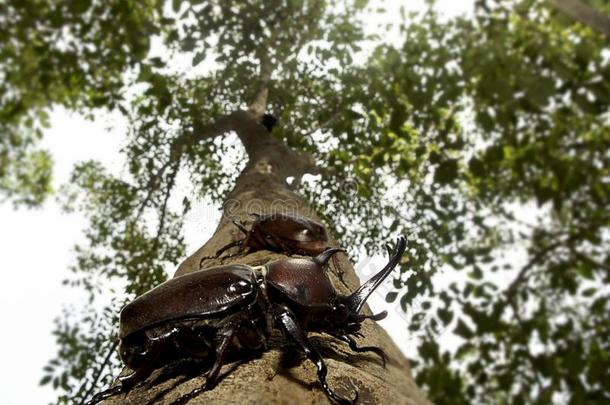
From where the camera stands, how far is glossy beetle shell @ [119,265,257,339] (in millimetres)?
982

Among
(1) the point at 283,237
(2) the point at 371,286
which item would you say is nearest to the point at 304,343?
(2) the point at 371,286

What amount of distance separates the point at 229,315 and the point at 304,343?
0.20 meters

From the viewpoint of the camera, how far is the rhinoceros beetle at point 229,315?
95cm

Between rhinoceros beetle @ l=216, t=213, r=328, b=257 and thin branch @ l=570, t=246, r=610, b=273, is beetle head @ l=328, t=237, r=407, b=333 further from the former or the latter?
thin branch @ l=570, t=246, r=610, b=273

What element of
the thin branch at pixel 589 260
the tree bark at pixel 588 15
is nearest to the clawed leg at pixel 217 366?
the tree bark at pixel 588 15

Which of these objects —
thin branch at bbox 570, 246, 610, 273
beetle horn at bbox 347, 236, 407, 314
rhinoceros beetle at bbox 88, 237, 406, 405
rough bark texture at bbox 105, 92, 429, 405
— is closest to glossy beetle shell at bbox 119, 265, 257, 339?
rhinoceros beetle at bbox 88, 237, 406, 405

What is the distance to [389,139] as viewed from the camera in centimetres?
408

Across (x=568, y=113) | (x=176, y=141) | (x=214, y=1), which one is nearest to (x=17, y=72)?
(x=176, y=141)

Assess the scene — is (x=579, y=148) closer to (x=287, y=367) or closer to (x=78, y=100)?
(x=287, y=367)

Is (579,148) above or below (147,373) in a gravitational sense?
above

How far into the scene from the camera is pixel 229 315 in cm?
100

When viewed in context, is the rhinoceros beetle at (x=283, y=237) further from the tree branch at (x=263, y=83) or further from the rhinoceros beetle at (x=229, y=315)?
the tree branch at (x=263, y=83)

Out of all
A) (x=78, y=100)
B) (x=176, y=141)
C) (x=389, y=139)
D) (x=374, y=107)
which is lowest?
(x=389, y=139)

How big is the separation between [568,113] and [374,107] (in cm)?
174
